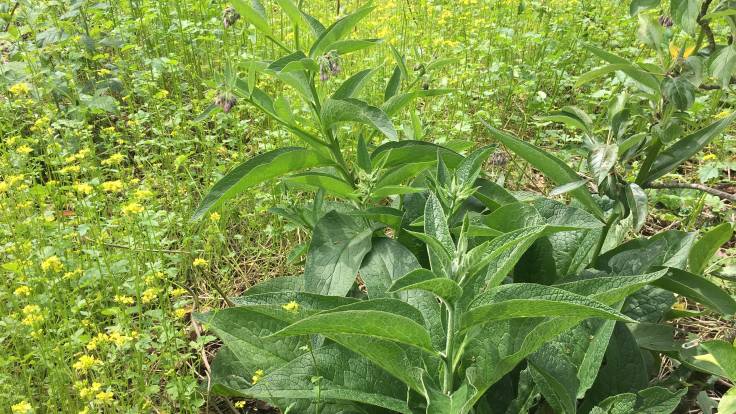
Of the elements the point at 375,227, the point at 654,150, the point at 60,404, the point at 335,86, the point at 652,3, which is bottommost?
the point at 60,404

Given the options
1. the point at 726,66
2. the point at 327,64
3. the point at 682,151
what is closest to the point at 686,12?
the point at 726,66

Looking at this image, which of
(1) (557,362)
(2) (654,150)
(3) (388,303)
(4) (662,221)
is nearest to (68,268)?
(3) (388,303)

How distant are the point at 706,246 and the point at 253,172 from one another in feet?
4.29

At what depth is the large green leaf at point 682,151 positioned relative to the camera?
5.65 ft

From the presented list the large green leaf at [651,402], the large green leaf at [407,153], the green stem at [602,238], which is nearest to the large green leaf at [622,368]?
the large green leaf at [651,402]

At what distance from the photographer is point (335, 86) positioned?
4.14 m

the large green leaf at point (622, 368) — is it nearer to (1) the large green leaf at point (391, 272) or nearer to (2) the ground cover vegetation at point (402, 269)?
(2) the ground cover vegetation at point (402, 269)

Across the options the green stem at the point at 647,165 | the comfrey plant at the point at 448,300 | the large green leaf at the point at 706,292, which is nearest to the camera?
the comfrey plant at the point at 448,300

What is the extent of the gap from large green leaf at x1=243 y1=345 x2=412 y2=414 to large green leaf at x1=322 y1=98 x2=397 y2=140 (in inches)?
23.3

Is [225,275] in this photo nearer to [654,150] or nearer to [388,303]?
[388,303]

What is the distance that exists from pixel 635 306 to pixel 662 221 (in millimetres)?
1553

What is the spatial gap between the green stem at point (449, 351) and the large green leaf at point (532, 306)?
0.03m

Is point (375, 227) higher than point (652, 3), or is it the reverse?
point (652, 3)

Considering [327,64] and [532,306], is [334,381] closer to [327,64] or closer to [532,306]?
[532,306]
